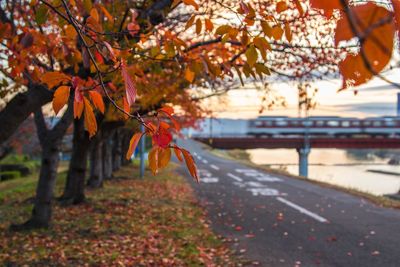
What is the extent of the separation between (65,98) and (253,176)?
22.1 metres

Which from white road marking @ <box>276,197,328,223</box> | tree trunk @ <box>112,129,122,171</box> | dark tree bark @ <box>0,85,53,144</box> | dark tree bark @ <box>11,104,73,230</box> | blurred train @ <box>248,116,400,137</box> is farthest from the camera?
blurred train @ <box>248,116,400,137</box>

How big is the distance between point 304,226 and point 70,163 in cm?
749

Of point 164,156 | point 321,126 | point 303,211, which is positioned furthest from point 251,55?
point 321,126

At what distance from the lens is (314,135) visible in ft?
158

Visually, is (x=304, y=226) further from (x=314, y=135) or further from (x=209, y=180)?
(x=314, y=135)

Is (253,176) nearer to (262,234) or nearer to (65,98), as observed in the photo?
(262,234)

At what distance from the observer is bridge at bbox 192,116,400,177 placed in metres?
46.2

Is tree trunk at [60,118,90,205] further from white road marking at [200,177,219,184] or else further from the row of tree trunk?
white road marking at [200,177,219,184]

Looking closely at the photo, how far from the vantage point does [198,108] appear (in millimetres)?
18547

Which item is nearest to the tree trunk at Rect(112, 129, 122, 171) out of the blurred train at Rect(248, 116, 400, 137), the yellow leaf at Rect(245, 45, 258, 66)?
the yellow leaf at Rect(245, 45, 258, 66)

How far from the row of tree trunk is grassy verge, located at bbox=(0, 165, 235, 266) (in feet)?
1.43

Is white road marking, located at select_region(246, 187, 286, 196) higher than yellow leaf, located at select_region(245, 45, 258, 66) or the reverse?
the reverse

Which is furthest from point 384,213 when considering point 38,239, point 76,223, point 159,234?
point 38,239

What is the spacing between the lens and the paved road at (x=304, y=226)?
7.39 metres
